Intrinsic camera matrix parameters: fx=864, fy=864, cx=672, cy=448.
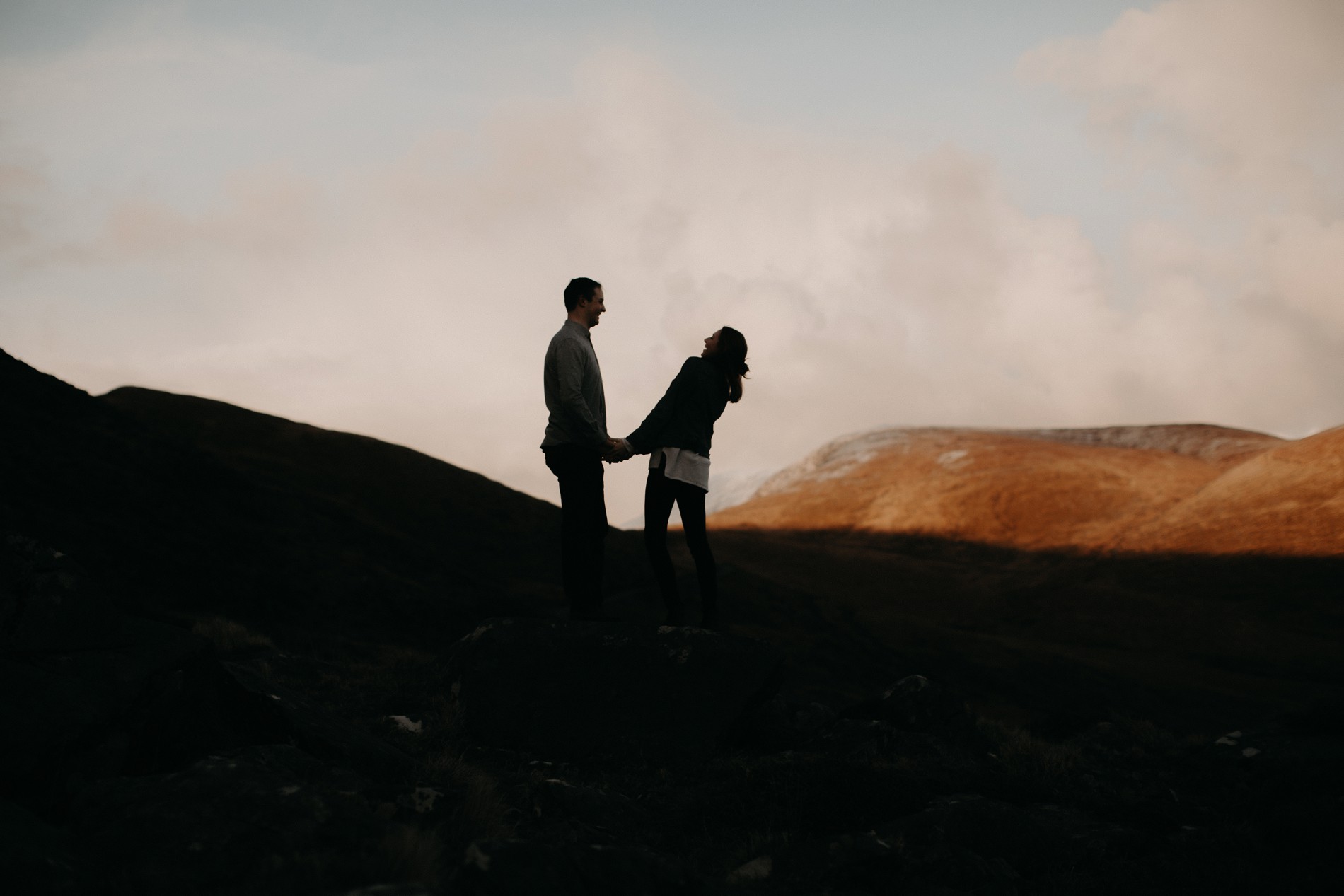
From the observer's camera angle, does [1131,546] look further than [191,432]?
Yes

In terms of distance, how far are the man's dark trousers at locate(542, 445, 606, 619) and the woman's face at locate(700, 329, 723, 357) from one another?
129cm

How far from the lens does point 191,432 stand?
21.8 m

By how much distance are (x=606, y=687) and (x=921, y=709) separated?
4.16 meters

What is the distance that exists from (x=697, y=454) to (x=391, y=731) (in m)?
3.21

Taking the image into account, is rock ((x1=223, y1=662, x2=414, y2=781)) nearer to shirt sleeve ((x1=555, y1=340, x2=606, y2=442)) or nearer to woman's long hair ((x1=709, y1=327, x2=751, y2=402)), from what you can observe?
shirt sleeve ((x1=555, y1=340, x2=606, y2=442))

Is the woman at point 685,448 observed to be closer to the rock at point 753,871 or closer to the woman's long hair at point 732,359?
the woman's long hair at point 732,359

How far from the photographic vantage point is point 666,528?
6.78m

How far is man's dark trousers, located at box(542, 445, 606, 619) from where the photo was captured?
21.8ft

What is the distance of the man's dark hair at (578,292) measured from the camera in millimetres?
6773

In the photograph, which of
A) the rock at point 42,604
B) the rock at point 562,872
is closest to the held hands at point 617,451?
the rock at point 42,604

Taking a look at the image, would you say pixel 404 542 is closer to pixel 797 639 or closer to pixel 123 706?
pixel 797 639

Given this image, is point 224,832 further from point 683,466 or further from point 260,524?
point 260,524

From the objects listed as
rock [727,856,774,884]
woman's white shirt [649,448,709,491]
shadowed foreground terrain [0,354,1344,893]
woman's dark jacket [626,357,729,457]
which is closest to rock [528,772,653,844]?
shadowed foreground terrain [0,354,1344,893]

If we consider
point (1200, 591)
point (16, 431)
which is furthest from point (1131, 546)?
point (16, 431)
